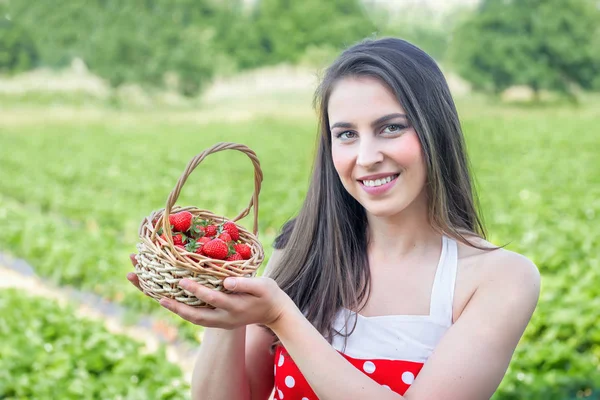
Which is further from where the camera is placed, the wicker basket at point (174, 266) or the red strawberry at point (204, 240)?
the red strawberry at point (204, 240)

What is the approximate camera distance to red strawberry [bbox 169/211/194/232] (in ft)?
5.21

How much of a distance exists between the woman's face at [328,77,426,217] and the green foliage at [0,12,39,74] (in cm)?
3245

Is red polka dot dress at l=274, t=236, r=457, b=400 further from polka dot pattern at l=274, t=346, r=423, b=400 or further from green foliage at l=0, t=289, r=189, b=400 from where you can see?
green foliage at l=0, t=289, r=189, b=400

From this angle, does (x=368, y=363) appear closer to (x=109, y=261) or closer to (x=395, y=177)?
(x=395, y=177)

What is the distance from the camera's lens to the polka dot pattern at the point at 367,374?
158cm

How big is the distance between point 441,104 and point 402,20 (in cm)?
4435

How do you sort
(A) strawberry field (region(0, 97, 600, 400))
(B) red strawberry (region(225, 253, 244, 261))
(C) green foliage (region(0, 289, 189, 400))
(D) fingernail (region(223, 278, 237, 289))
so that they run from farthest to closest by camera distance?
(A) strawberry field (region(0, 97, 600, 400)), (C) green foliage (region(0, 289, 189, 400)), (B) red strawberry (region(225, 253, 244, 261)), (D) fingernail (region(223, 278, 237, 289))

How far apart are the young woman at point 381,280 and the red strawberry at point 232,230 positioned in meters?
0.19

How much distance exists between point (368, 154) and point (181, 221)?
410 mm

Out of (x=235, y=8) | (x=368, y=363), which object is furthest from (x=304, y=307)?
(x=235, y=8)

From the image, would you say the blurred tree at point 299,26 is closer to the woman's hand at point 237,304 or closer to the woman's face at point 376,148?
the woman's face at point 376,148

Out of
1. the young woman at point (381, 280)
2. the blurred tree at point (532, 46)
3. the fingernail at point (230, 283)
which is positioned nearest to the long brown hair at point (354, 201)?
the young woman at point (381, 280)

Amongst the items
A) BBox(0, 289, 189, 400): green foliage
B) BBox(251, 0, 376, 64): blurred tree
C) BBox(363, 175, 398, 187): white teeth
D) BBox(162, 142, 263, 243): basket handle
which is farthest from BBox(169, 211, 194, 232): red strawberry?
BBox(251, 0, 376, 64): blurred tree

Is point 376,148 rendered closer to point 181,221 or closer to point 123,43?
point 181,221
